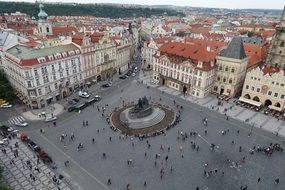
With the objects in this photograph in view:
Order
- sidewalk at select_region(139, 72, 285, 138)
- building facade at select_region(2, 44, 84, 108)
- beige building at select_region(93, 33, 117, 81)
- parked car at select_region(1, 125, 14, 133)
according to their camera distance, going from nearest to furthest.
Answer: parked car at select_region(1, 125, 14, 133)
sidewalk at select_region(139, 72, 285, 138)
building facade at select_region(2, 44, 84, 108)
beige building at select_region(93, 33, 117, 81)

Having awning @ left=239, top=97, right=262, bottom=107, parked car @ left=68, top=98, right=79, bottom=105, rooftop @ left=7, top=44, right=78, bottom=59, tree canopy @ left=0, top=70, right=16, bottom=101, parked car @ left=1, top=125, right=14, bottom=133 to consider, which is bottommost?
parked car @ left=68, top=98, right=79, bottom=105

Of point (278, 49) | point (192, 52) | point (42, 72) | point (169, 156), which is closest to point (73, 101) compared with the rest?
point (42, 72)

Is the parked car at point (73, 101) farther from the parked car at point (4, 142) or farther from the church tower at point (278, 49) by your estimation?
the church tower at point (278, 49)

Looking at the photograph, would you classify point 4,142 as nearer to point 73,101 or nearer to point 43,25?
point 73,101

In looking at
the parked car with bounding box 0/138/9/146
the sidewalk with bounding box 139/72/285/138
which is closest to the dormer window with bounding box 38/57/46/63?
the parked car with bounding box 0/138/9/146

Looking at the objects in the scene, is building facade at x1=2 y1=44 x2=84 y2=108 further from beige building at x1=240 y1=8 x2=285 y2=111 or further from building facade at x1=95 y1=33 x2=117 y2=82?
beige building at x1=240 y1=8 x2=285 y2=111

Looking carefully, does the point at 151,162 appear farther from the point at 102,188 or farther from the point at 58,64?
the point at 58,64

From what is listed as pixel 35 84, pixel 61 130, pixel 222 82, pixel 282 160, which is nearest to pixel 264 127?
pixel 282 160
